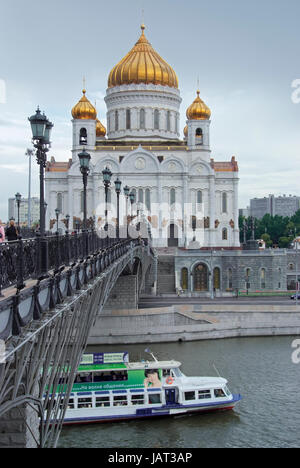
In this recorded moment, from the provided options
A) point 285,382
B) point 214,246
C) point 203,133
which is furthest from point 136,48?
point 285,382

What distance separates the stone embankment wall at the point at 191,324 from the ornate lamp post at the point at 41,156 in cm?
2285

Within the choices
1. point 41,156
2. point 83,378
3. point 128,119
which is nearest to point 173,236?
point 128,119

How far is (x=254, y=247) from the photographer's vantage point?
54156 millimetres

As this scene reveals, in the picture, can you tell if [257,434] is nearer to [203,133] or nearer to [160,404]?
[160,404]

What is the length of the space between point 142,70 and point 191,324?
1516 inches

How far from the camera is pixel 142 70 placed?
213ft

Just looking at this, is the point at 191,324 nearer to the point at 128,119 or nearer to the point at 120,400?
the point at 120,400

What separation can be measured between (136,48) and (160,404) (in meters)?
52.4

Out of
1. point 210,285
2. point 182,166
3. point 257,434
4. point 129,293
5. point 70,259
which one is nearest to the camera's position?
point 70,259

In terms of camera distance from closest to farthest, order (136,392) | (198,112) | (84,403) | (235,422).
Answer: (235,422), (84,403), (136,392), (198,112)

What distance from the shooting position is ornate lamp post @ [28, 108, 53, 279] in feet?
32.2

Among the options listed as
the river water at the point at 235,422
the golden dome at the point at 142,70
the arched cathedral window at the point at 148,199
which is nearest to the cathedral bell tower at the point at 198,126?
the golden dome at the point at 142,70

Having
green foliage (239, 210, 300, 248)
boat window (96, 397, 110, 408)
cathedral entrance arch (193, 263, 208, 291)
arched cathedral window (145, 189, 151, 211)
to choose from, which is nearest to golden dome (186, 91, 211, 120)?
arched cathedral window (145, 189, 151, 211)

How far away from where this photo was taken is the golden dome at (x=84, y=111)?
63.0 m
